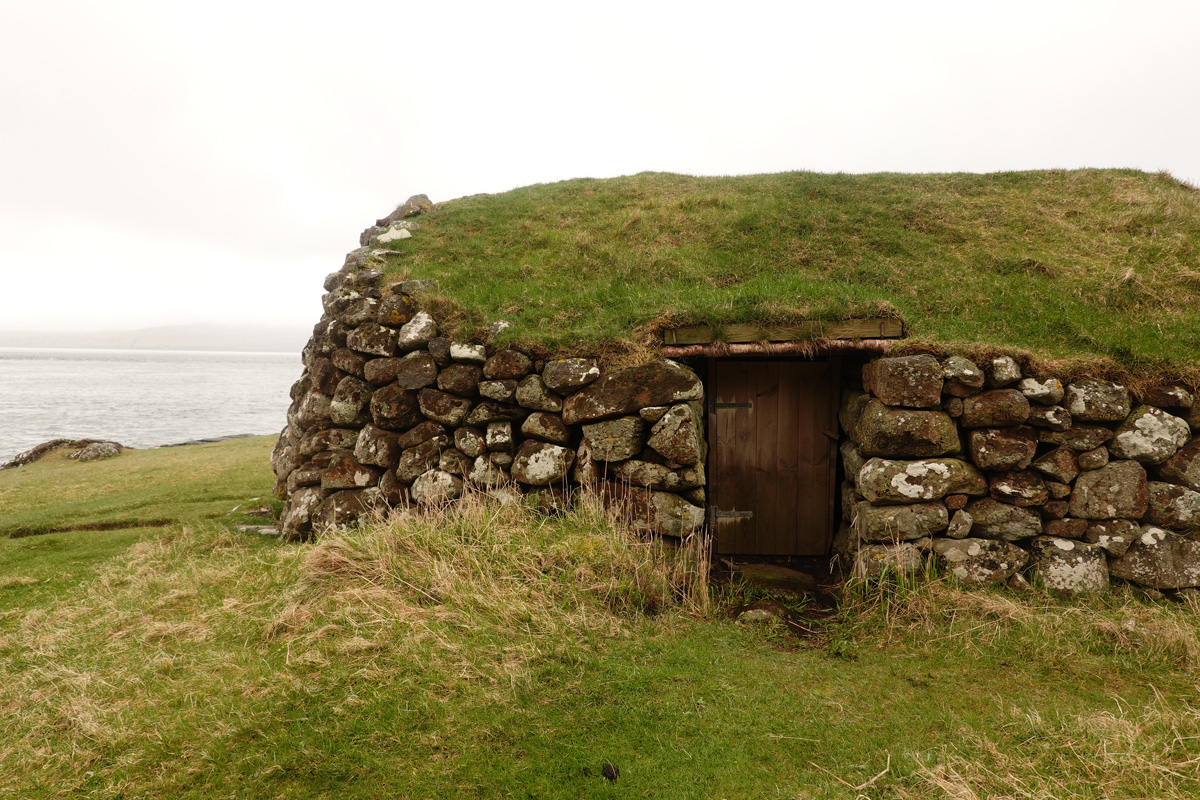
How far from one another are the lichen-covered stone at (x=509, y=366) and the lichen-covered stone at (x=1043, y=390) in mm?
4950

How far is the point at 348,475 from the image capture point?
7.15 m

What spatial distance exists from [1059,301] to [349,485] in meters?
8.55

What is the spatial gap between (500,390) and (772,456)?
3.47 m

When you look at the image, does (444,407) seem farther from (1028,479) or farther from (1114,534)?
(1114,534)

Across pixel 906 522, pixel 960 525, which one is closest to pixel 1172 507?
pixel 960 525

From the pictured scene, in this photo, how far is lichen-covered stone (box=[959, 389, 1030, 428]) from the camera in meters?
5.70

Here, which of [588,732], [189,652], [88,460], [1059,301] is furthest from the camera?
[88,460]

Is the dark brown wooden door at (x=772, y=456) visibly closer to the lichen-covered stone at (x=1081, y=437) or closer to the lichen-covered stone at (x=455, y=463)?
the lichen-covered stone at (x=1081, y=437)

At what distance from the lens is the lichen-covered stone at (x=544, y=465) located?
644 centimetres

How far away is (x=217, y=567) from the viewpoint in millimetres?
6277

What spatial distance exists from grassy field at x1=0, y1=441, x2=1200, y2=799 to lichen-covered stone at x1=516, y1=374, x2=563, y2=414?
3.78 ft

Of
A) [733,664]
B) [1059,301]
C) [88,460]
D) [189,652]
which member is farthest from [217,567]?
[88,460]

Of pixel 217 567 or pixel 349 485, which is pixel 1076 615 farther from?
pixel 217 567

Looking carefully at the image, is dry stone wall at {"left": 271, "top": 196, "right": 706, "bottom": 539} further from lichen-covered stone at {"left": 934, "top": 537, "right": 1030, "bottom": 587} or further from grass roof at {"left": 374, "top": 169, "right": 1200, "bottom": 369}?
lichen-covered stone at {"left": 934, "top": 537, "right": 1030, "bottom": 587}
